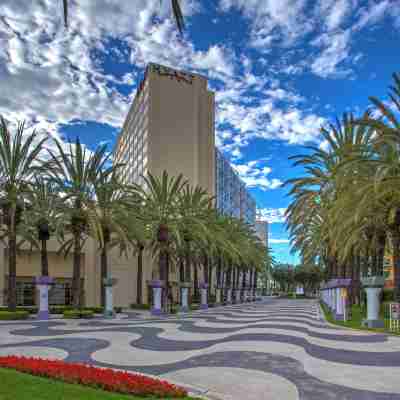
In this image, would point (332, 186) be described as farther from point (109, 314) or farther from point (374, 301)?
point (109, 314)

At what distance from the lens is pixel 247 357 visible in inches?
494

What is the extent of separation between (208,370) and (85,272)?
128 ft

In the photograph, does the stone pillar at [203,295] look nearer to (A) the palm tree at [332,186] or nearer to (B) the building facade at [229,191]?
(A) the palm tree at [332,186]

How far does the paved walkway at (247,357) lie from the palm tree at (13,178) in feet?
30.3

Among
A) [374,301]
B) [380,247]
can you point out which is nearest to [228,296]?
[380,247]

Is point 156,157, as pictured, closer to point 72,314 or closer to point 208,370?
point 72,314

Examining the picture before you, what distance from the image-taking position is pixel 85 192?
30562 mm

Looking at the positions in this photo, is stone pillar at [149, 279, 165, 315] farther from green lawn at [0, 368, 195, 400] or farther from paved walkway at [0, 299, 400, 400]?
green lawn at [0, 368, 195, 400]

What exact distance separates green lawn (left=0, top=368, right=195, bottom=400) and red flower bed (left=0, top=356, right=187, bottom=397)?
0.28m

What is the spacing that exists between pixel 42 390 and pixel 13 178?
961 inches

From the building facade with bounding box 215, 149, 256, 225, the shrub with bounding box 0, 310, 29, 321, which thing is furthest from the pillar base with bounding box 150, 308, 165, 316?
the building facade with bounding box 215, 149, 256, 225

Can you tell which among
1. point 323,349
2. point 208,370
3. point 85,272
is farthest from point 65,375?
point 85,272

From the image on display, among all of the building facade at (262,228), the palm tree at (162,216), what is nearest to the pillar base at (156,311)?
the palm tree at (162,216)

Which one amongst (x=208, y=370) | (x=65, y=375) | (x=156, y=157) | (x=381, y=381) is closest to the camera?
(x=65, y=375)
